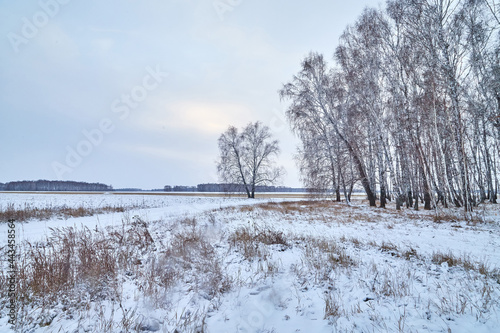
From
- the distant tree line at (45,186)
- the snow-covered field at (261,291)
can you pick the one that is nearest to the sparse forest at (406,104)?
the snow-covered field at (261,291)

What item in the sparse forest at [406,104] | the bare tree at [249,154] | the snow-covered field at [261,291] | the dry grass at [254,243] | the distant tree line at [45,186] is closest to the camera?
the snow-covered field at [261,291]

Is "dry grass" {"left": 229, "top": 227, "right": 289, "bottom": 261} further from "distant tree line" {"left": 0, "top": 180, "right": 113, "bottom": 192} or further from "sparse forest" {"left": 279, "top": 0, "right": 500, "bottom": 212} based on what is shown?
"distant tree line" {"left": 0, "top": 180, "right": 113, "bottom": 192}

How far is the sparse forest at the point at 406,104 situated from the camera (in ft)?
33.6

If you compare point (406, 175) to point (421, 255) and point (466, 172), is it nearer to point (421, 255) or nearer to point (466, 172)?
point (466, 172)

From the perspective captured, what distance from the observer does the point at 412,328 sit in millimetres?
2346

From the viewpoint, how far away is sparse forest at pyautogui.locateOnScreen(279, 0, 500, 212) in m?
10.2

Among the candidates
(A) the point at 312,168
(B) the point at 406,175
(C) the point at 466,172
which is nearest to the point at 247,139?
(A) the point at 312,168

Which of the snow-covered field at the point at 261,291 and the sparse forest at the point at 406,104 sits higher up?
the sparse forest at the point at 406,104

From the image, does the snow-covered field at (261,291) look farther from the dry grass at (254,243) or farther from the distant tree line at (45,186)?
the distant tree line at (45,186)

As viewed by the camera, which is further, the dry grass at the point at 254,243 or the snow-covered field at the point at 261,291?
the dry grass at the point at 254,243

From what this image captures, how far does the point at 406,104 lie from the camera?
1206cm

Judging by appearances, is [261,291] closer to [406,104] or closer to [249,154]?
[406,104]

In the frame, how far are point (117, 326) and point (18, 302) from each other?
1.55 meters

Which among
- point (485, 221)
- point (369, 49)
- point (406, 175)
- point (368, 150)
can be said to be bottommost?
point (485, 221)
